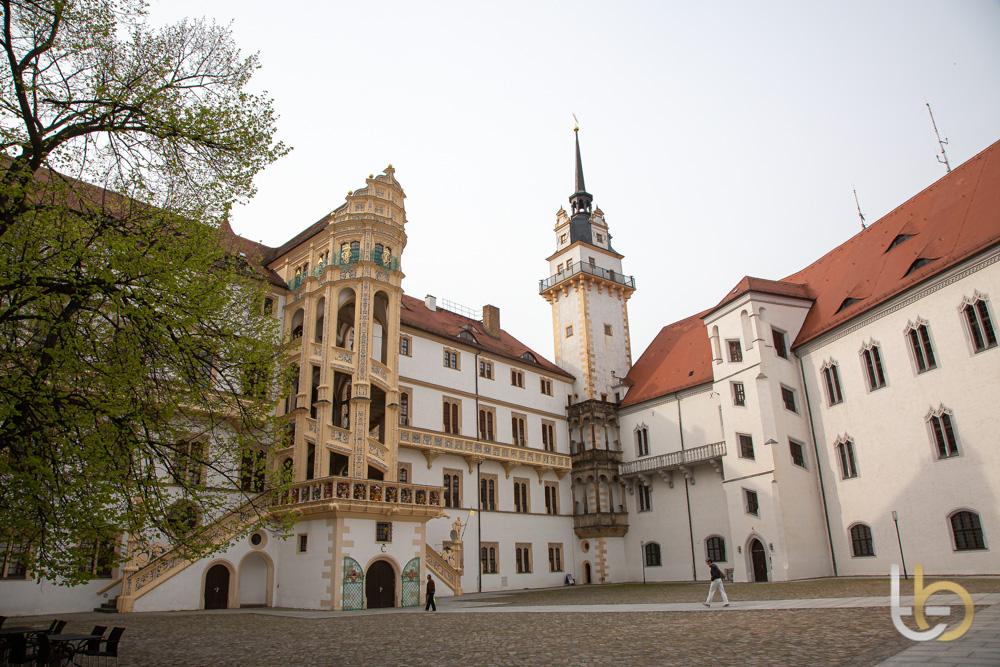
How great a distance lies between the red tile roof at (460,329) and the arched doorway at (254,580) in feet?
43.6

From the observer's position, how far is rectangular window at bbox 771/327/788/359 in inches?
1367

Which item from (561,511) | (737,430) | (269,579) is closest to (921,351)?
(737,430)

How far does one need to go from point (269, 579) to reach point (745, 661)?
23137 mm

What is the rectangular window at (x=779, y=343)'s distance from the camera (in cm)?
3472

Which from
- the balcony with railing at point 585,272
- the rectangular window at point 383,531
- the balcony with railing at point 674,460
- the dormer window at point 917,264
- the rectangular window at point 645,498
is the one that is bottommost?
the rectangular window at point 383,531

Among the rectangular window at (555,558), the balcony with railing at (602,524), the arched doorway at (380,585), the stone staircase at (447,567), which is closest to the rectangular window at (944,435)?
the balcony with railing at (602,524)

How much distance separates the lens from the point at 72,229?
10.4 meters

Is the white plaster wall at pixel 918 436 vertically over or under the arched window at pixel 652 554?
over

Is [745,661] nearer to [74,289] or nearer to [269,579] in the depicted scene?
[74,289]

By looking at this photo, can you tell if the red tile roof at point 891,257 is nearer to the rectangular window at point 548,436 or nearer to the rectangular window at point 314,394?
the rectangular window at point 548,436

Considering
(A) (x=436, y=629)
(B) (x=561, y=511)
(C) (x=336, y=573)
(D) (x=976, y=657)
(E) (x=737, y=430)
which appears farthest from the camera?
(B) (x=561, y=511)

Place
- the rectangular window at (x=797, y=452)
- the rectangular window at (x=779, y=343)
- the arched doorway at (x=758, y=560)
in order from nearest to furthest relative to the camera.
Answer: the arched doorway at (x=758, y=560) < the rectangular window at (x=797, y=452) < the rectangular window at (x=779, y=343)

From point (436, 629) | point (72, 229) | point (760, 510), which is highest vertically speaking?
point (72, 229)

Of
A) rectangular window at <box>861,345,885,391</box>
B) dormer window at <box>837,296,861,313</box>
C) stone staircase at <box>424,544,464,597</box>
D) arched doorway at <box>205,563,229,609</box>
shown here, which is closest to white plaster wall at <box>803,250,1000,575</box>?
rectangular window at <box>861,345,885,391</box>
